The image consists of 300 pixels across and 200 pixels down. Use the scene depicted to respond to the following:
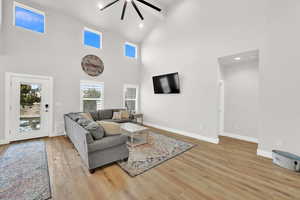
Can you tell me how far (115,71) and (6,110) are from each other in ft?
12.8

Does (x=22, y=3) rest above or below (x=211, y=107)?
above

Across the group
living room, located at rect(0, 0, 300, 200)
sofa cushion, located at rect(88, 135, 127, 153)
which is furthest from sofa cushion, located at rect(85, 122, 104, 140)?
living room, located at rect(0, 0, 300, 200)

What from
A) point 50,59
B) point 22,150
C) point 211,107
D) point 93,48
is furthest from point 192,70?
point 22,150

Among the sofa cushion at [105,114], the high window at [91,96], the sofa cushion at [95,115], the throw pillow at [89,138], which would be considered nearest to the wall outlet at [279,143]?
the throw pillow at [89,138]

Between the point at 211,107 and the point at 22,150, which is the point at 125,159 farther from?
the point at 211,107

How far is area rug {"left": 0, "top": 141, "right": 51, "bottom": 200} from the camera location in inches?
69.7

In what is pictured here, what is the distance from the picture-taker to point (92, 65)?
5293mm

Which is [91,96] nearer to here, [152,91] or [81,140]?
[152,91]

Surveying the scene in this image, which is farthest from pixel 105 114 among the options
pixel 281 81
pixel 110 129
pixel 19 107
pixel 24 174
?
pixel 281 81

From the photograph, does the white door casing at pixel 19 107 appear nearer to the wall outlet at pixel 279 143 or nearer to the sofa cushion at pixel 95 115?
the sofa cushion at pixel 95 115

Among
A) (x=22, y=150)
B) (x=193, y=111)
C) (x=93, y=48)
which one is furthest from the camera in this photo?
(x=93, y=48)

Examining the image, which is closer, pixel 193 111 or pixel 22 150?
pixel 22 150

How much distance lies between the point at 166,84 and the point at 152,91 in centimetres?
107

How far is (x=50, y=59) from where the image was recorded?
4387 millimetres
